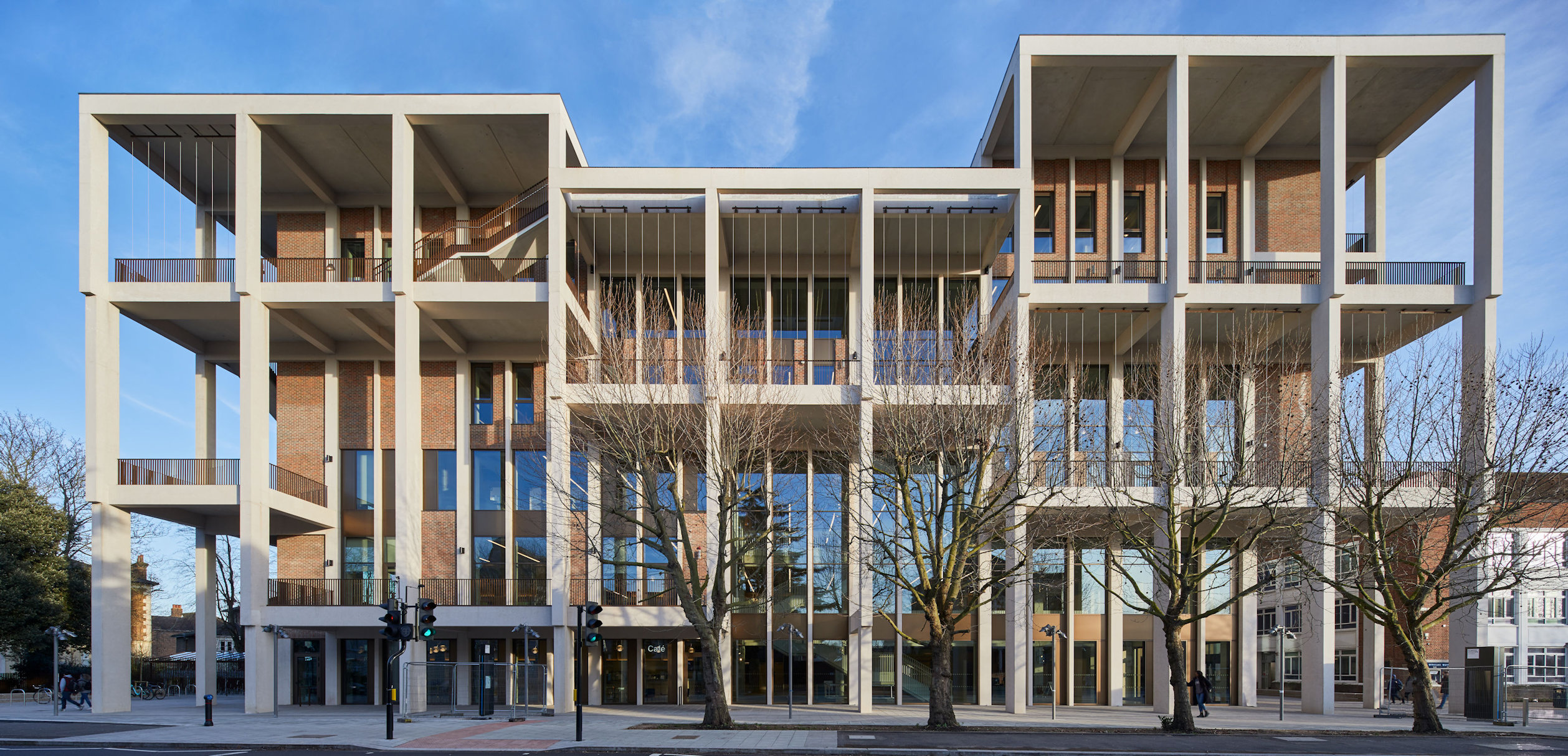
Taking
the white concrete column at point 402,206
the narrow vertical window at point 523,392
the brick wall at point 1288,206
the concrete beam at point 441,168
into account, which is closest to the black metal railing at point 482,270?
the white concrete column at point 402,206

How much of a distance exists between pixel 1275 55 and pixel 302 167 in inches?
1128

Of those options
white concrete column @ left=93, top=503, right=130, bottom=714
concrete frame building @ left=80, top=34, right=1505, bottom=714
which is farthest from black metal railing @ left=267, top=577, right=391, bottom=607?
white concrete column @ left=93, top=503, right=130, bottom=714

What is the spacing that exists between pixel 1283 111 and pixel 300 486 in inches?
1268

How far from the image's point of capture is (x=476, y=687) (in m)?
29.4

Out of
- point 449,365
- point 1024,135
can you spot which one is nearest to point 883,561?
point 1024,135

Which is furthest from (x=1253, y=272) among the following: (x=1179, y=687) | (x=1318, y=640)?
(x=1179, y=687)

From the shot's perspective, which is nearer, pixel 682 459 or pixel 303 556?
pixel 682 459

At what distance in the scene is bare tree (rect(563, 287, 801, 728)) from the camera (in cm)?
2197

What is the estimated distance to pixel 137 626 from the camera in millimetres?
53438

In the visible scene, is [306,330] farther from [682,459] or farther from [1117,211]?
[1117,211]

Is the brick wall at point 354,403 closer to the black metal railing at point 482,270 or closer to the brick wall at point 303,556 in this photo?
the brick wall at point 303,556

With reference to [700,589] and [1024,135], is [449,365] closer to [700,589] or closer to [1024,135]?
[700,589]

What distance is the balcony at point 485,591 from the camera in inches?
1094

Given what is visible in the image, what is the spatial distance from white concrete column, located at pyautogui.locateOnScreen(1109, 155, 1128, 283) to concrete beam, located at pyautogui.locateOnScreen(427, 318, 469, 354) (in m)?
20.3
